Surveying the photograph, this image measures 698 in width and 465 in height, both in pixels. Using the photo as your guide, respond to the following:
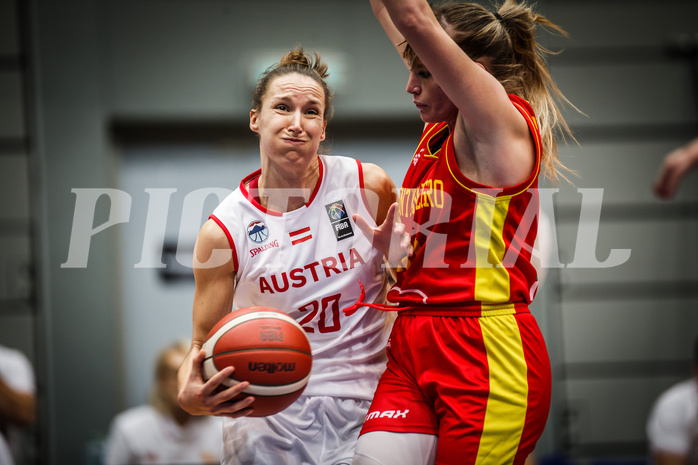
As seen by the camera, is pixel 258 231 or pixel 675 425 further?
pixel 675 425

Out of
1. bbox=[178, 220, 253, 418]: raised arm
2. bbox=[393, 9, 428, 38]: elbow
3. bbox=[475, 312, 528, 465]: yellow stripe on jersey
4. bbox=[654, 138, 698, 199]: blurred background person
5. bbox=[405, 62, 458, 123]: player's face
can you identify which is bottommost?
bbox=[475, 312, 528, 465]: yellow stripe on jersey

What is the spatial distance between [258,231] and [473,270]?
0.78 meters

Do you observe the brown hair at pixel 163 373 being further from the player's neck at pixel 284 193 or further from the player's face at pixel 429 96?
the player's face at pixel 429 96

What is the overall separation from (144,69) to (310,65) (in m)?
3.37

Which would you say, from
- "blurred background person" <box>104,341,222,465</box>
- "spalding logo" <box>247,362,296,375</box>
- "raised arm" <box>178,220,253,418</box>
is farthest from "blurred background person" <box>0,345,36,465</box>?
"spalding logo" <box>247,362,296,375</box>

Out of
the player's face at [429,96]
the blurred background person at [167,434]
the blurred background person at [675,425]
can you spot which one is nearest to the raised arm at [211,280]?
the player's face at [429,96]

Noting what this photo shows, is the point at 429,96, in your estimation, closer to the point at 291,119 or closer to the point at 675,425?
the point at 291,119

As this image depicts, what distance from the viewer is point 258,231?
239 cm

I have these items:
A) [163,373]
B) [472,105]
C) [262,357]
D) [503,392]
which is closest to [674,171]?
[472,105]

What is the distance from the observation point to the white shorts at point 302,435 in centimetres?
238

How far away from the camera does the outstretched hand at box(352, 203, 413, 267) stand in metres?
2.16

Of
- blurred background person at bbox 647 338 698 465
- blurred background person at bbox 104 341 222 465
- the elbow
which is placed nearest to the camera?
the elbow

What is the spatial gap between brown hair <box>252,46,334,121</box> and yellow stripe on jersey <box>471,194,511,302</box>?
74 centimetres

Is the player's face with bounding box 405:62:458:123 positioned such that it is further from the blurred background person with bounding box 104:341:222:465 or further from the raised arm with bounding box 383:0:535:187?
the blurred background person with bounding box 104:341:222:465
